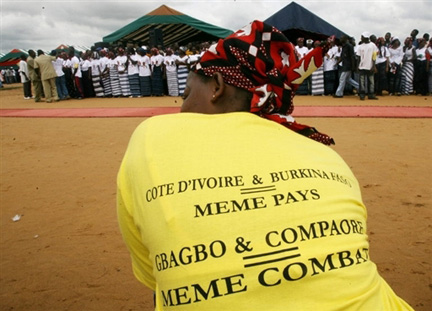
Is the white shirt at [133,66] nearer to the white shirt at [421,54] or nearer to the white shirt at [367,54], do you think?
the white shirt at [367,54]

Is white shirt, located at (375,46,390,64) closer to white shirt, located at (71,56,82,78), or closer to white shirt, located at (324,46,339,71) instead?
white shirt, located at (324,46,339,71)

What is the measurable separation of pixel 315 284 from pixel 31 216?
3185 millimetres

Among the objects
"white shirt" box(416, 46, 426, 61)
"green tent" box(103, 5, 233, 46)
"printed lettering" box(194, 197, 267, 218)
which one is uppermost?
"green tent" box(103, 5, 233, 46)

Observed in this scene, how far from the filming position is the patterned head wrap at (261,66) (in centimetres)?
118

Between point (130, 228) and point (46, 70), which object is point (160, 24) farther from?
point (130, 228)

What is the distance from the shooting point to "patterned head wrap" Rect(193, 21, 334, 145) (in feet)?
3.87

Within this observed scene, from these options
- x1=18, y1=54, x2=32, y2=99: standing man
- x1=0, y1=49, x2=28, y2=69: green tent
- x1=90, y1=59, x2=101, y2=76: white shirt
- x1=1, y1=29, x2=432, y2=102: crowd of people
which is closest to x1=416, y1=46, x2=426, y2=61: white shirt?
x1=1, y1=29, x2=432, y2=102: crowd of people

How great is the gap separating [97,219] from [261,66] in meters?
2.51

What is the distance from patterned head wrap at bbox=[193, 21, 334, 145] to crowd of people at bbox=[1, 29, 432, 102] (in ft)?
30.5

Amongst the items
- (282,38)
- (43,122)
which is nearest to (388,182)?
(282,38)

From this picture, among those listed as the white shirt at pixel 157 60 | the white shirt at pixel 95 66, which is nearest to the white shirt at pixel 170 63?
the white shirt at pixel 157 60

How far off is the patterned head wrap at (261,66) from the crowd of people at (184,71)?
9.31 metres

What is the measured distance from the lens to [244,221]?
0.84 m

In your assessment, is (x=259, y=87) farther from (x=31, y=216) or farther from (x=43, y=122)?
(x=43, y=122)
